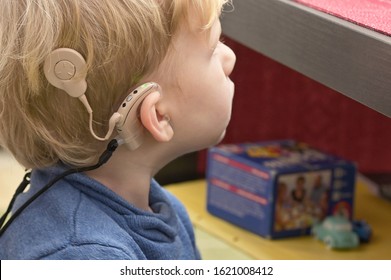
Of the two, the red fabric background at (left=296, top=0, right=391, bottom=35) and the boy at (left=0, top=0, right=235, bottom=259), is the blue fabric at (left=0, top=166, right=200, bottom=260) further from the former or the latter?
the red fabric background at (left=296, top=0, right=391, bottom=35)

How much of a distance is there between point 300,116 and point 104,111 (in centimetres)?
83

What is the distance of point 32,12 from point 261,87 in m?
0.87

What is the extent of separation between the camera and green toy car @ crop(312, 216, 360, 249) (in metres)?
1.34

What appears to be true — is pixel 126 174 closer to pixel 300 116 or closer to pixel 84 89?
pixel 84 89

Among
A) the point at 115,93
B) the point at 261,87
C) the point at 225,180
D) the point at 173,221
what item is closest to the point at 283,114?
the point at 261,87

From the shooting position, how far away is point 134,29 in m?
0.88

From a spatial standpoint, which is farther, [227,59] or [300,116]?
[300,116]

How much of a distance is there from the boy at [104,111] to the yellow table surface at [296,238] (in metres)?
0.36

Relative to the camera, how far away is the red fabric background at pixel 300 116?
1648 millimetres

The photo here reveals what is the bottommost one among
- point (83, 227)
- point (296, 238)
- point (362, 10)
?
point (296, 238)

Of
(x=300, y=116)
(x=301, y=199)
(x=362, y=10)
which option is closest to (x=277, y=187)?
(x=301, y=199)

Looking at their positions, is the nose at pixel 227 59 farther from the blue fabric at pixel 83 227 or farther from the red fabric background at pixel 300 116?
the red fabric background at pixel 300 116

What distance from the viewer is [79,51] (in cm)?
86

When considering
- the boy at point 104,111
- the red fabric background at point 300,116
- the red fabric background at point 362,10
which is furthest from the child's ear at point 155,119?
the red fabric background at point 300,116
